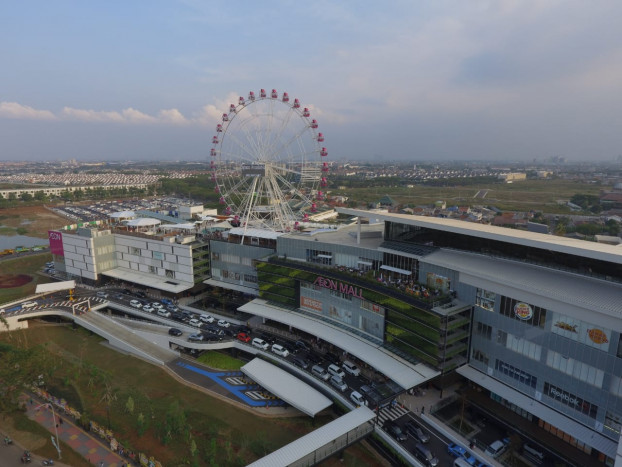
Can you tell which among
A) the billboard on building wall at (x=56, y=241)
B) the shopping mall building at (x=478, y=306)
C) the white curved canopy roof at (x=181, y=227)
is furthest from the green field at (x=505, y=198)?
the billboard on building wall at (x=56, y=241)

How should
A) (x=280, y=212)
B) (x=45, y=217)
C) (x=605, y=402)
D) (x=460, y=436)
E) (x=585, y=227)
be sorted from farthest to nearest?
1. (x=45, y=217)
2. (x=585, y=227)
3. (x=280, y=212)
4. (x=460, y=436)
5. (x=605, y=402)

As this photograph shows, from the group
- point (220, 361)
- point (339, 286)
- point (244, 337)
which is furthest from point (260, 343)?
point (339, 286)

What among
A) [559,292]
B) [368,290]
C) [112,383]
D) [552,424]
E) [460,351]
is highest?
[559,292]

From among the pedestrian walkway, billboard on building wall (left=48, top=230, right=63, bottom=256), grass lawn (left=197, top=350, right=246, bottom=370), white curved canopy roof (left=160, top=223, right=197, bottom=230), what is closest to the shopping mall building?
grass lawn (left=197, top=350, right=246, bottom=370)

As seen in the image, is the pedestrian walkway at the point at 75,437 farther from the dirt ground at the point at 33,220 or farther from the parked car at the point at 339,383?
the dirt ground at the point at 33,220

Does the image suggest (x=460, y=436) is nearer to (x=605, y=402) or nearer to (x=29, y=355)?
(x=605, y=402)

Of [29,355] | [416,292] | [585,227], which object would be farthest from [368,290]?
[585,227]

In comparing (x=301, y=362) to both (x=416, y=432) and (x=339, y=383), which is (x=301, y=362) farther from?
(x=416, y=432)
